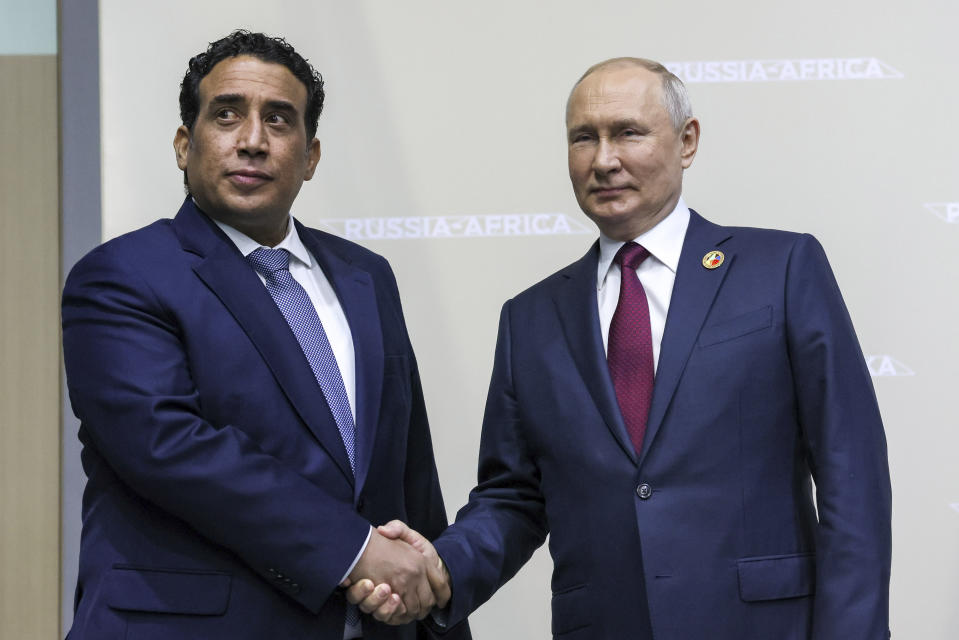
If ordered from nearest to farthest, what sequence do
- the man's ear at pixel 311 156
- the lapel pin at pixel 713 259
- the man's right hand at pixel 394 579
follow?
the man's right hand at pixel 394 579 → the lapel pin at pixel 713 259 → the man's ear at pixel 311 156

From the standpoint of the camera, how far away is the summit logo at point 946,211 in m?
3.13

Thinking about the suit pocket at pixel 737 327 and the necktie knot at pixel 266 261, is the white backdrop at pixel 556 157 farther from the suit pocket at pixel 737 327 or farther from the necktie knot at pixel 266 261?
the suit pocket at pixel 737 327

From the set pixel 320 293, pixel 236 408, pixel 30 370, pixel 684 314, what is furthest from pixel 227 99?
pixel 30 370

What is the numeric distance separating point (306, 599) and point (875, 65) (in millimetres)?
2281

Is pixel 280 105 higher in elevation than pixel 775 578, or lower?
higher

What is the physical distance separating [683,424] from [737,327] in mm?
210

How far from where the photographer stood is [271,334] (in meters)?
2.03

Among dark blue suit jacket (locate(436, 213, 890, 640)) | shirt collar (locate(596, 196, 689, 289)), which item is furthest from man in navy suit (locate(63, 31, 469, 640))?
shirt collar (locate(596, 196, 689, 289))

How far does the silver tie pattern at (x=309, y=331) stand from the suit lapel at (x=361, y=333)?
26 millimetres

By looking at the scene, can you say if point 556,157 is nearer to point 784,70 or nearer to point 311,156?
point 784,70

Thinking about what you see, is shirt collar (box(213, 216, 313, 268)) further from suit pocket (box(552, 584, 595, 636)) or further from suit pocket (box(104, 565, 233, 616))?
suit pocket (box(552, 584, 595, 636))

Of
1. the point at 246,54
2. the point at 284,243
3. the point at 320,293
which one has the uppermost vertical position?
the point at 246,54

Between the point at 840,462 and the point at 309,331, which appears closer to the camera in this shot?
the point at 840,462

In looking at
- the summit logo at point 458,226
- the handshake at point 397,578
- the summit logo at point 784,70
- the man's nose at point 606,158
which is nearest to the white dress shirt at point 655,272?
the man's nose at point 606,158
